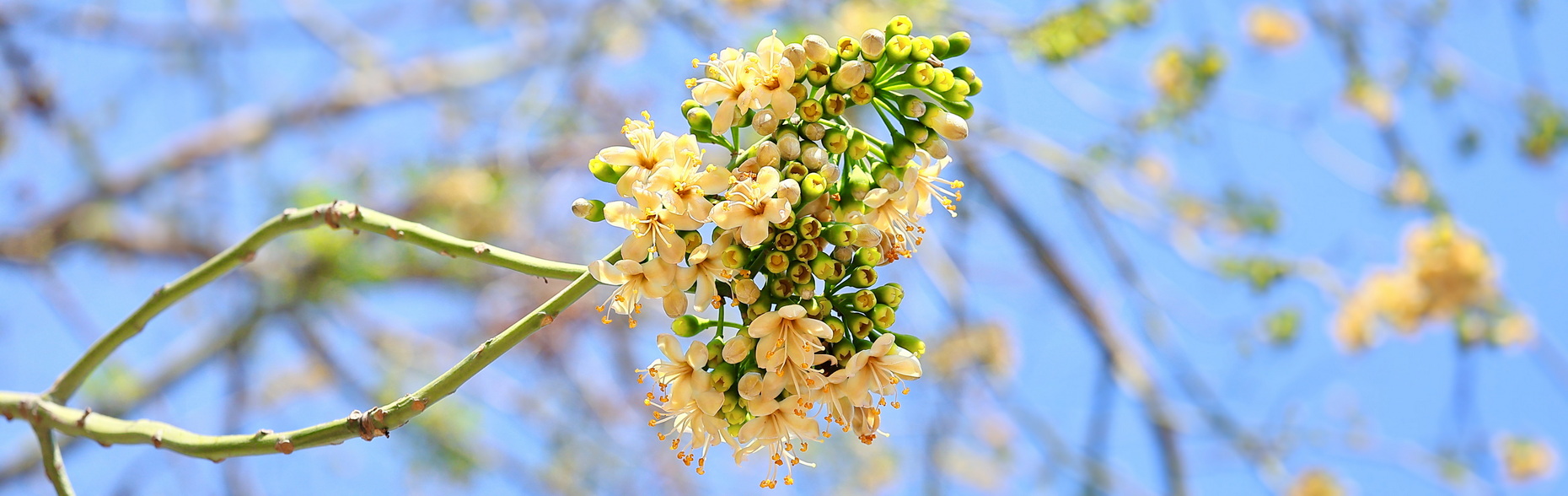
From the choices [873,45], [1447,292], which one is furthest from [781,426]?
[1447,292]

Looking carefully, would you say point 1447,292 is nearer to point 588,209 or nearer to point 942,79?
point 942,79

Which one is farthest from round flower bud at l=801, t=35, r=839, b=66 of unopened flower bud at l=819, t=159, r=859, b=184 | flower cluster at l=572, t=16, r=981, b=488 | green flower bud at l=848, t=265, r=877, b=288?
green flower bud at l=848, t=265, r=877, b=288

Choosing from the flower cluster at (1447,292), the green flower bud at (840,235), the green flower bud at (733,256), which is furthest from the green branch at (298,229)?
the flower cluster at (1447,292)

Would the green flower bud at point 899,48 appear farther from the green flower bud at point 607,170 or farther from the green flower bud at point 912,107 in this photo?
the green flower bud at point 607,170

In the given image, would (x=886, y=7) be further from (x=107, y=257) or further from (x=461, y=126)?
(x=107, y=257)

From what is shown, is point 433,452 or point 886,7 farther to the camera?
point 433,452

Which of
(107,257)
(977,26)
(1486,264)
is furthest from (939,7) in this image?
(107,257)
